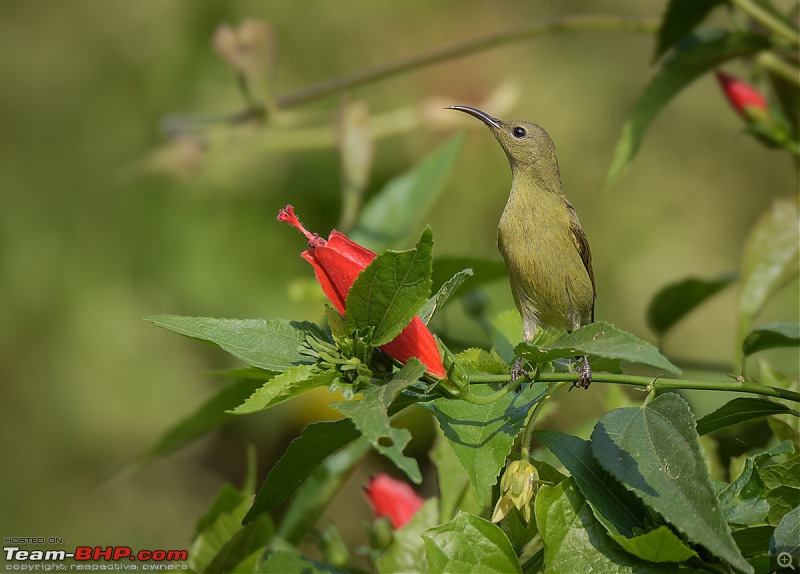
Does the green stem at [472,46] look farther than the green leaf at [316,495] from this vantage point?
Yes

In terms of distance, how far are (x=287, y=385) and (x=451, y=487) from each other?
60 centimetres

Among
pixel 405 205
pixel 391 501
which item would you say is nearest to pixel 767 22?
pixel 405 205

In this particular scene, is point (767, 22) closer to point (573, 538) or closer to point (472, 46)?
point (472, 46)

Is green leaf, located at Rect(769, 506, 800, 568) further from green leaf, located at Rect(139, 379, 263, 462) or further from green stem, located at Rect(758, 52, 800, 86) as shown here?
green stem, located at Rect(758, 52, 800, 86)

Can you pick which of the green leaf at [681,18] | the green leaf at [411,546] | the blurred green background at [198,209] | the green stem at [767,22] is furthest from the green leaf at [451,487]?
the blurred green background at [198,209]

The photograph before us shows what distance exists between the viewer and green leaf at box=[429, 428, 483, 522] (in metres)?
1.45

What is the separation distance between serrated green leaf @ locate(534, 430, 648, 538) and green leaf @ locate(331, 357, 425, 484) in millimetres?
231

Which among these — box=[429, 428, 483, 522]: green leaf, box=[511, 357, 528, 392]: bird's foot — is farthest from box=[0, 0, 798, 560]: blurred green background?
box=[511, 357, 528, 392]: bird's foot

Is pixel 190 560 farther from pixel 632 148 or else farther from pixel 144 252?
pixel 144 252

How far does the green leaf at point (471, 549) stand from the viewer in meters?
1.08

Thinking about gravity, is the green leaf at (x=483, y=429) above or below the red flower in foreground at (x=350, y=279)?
below

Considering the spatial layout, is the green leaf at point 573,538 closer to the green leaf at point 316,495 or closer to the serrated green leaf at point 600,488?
A: the serrated green leaf at point 600,488

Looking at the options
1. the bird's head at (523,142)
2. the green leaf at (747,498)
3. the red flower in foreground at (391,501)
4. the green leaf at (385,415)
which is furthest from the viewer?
the bird's head at (523,142)

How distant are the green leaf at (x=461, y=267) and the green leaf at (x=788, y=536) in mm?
831
